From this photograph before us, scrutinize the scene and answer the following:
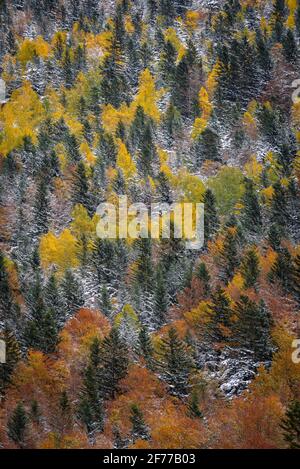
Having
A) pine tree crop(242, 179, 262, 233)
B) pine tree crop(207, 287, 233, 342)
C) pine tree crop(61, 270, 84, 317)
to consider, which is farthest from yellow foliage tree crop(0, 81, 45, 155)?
pine tree crop(207, 287, 233, 342)

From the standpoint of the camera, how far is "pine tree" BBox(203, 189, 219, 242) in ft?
185

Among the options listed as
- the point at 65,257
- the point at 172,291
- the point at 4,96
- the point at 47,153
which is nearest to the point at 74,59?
the point at 4,96

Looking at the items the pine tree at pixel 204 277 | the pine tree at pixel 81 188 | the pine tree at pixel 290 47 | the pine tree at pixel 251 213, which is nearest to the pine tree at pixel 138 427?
the pine tree at pixel 204 277

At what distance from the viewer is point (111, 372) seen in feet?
145

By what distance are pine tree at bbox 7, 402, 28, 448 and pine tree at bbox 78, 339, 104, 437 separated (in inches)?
161

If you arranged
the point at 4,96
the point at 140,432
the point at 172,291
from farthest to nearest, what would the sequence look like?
the point at 4,96, the point at 172,291, the point at 140,432

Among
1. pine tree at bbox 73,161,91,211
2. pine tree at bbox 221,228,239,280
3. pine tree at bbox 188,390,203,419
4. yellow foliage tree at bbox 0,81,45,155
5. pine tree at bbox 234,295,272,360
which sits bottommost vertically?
pine tree at bbox 188,390,203,419

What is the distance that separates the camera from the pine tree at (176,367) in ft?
138

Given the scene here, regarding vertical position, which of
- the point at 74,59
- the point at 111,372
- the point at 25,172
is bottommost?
the point at 111,372

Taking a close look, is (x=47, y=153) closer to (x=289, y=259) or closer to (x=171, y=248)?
(x=171, y=248)

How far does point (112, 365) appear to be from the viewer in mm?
44281

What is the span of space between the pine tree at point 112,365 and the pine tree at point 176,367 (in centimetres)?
322

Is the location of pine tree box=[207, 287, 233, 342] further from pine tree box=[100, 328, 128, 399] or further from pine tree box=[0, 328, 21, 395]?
pine tree box=[0, 328, 21, 395]
